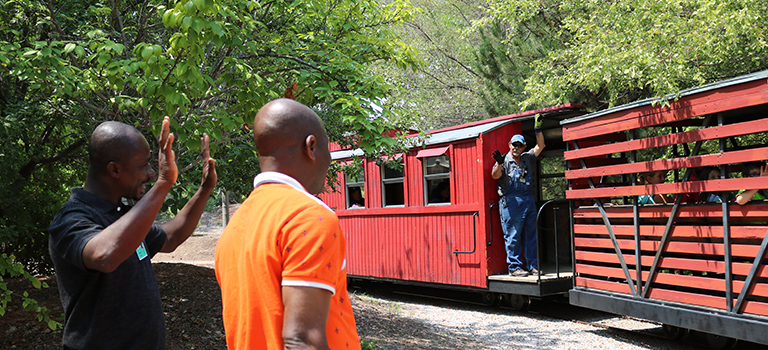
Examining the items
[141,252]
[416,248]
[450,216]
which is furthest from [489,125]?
[141,252]

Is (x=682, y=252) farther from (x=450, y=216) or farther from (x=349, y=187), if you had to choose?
(x=349, y=187)

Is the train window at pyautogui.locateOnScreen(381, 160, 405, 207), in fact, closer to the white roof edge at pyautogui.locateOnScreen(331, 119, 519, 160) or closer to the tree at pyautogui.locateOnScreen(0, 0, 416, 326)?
the white roof edge at pyautogui.locateOnScreen(331, 119, 519, 160)

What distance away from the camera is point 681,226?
628 centimetres

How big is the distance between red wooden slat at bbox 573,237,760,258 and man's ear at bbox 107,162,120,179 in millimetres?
5590

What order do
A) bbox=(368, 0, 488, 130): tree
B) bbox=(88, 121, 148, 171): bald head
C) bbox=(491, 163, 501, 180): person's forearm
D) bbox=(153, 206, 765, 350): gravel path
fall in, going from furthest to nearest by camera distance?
bbox=(368, 0, 488, 130): tree < bbox=(491, 163, 501, 180): person's forearm < bbox=(153, 206, 765, 350): gravel path < bbox=(88, 121, 148, 171): bald head

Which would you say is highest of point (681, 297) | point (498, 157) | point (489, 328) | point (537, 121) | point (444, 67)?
point (444, 67)

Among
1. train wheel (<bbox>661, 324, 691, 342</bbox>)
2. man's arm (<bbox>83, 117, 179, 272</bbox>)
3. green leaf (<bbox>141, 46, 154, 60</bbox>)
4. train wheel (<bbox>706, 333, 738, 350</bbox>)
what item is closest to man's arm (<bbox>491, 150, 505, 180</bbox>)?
train wheel (<bbox>661, 324, 691, 342</bbox>)

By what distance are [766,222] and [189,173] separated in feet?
18.8

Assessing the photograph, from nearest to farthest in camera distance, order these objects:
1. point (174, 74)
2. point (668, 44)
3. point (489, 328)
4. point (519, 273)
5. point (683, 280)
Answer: point (174, 74) → point (683, 280) → point (489, 328) → point (668, 44) → point (519, 273)

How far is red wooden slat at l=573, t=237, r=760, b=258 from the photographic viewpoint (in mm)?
5535

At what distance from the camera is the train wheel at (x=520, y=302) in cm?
950

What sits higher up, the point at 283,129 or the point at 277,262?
the point at 283,129

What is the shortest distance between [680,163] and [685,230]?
0.73 m

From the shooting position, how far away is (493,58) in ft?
54.5
